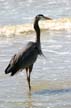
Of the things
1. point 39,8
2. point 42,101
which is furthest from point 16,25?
point 42,101

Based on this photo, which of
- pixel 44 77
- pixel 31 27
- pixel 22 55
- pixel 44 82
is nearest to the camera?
pixel 22 55

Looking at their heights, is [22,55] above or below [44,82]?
above

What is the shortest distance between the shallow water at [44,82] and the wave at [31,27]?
3.81 meters

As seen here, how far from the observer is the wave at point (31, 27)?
20.2 metres

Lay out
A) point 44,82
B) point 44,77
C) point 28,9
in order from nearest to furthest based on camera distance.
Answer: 1. point 44,82
2. point 44,77
3. point 28,9

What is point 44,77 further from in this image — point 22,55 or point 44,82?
point 22,55

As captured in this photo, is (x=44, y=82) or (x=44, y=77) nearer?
(x=44, y=82)

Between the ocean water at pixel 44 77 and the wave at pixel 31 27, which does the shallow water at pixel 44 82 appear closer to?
the ocean water at pixel 44 77

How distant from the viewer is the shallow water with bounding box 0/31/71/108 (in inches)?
379

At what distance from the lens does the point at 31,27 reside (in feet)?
67.8

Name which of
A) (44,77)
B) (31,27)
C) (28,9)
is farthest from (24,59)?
(28,9)

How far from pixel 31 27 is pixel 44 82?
9.53 m

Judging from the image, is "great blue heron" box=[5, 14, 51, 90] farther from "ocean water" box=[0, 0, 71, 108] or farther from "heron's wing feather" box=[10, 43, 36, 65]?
"ocean water" box=[0, 0, 71, 108]

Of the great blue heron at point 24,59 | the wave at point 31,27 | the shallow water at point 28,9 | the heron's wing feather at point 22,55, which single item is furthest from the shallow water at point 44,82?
the shallow water at point 28,9
